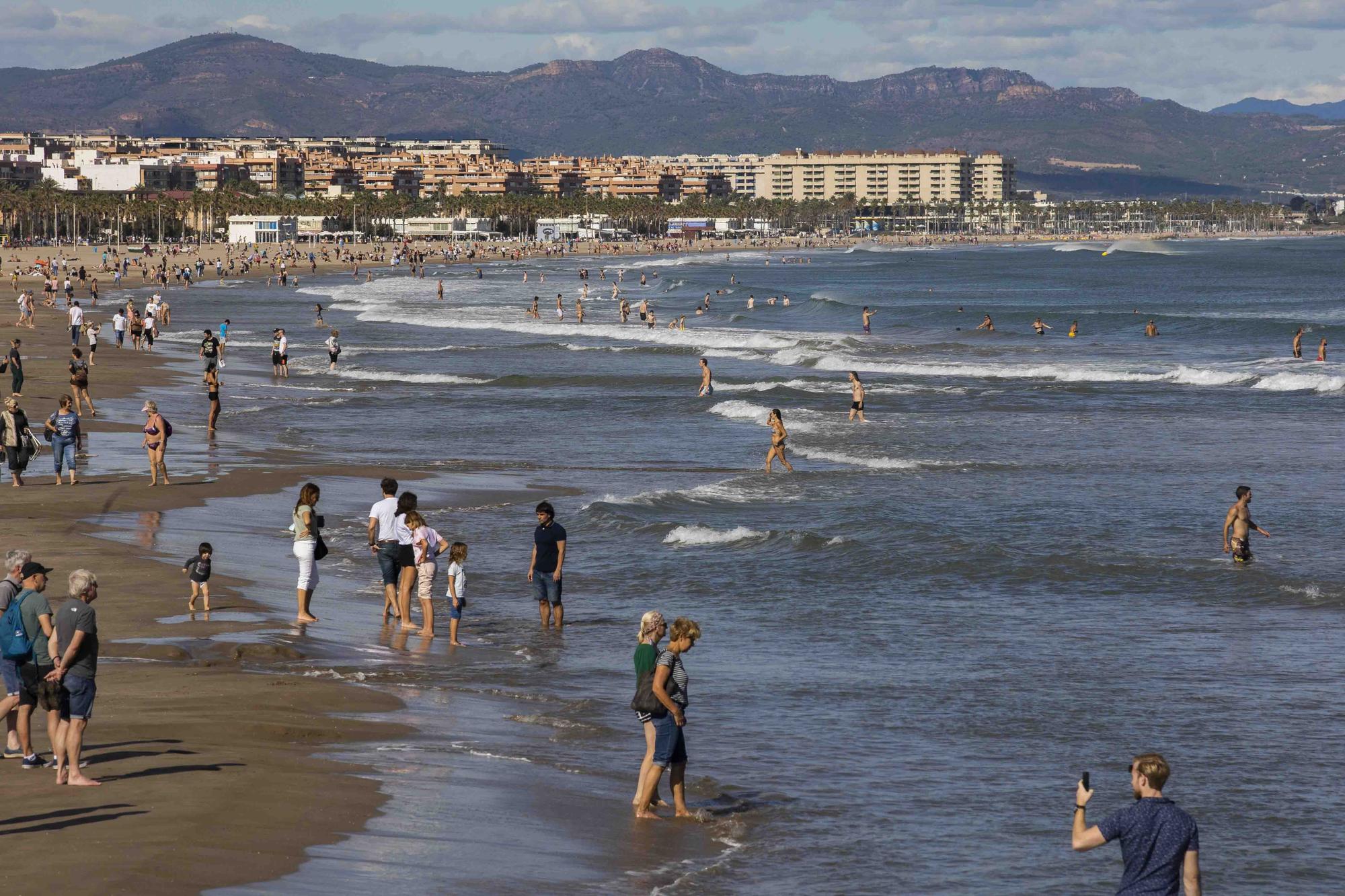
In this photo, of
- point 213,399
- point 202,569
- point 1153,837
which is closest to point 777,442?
point 213,399

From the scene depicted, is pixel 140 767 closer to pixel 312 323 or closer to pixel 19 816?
pixel 19 816

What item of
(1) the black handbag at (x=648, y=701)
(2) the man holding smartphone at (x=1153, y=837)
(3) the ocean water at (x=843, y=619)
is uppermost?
(2) the man holding smartphone at (x=1153, y=837)

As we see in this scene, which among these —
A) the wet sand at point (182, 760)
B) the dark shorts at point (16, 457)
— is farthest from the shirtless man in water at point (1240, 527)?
the dark shorts at point (16, 457)

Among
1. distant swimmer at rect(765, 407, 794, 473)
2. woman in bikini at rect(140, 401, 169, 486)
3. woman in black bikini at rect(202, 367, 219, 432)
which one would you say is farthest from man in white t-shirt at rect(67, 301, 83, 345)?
distant swimmer at rect(765, 407, 794, 473)

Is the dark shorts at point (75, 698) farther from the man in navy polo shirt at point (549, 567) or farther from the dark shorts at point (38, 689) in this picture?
the man in navy polo shirt at point (549, 567)

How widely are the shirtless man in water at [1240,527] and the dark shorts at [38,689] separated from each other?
47.2 feet

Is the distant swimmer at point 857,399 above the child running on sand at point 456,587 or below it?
above

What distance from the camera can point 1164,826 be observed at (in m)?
7.13

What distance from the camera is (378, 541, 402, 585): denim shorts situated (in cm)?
1611

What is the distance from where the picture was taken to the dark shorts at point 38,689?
9.78 metres

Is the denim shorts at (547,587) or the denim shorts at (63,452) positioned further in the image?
the denim shorts at (63,452)

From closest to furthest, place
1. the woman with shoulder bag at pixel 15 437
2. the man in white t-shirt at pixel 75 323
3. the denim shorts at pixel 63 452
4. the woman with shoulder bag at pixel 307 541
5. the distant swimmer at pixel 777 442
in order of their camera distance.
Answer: the woman with shoulder bag at pixel 307 541 → the woman with shoulder bag at pixel 15 437 → the denim shorts at pixel 63 452 → the distant swimmer at pixel 777 442 → the man in white t-shirt at pixel 75 323

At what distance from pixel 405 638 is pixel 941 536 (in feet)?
28.4

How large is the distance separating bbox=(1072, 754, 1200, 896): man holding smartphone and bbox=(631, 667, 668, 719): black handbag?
358 centimetres
